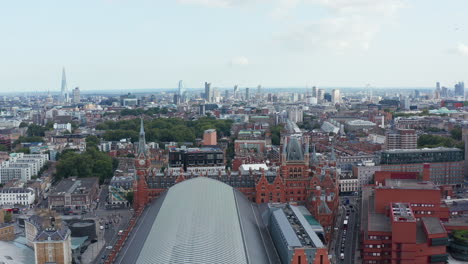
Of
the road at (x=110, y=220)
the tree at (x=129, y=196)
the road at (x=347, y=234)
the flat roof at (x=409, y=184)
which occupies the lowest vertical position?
the road at (x=110, y=220)

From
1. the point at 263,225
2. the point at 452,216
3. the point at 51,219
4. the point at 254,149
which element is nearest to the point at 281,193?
the point at 263,225

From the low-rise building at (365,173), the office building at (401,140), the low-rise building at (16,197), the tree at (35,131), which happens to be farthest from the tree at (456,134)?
the tree at (35,131)

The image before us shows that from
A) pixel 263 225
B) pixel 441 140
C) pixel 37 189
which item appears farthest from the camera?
pixel 441 140

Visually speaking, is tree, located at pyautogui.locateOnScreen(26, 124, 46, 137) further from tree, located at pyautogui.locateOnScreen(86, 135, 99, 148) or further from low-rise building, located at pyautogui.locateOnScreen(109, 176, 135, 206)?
low-rise building, located at pyautogui.locateOnScreen(109, 176, 135, 206)

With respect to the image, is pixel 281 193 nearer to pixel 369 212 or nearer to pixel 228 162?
pixel 369 212

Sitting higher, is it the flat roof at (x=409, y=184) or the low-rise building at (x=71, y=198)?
the flat roof at (x=409, y=184)

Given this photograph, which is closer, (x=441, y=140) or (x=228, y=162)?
(x=228, y=162)

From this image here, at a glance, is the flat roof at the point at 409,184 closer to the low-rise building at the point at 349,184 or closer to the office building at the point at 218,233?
the office building at the point at 218,233

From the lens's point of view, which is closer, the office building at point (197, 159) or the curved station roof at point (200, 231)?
the curved station roof at point (200, 231)
